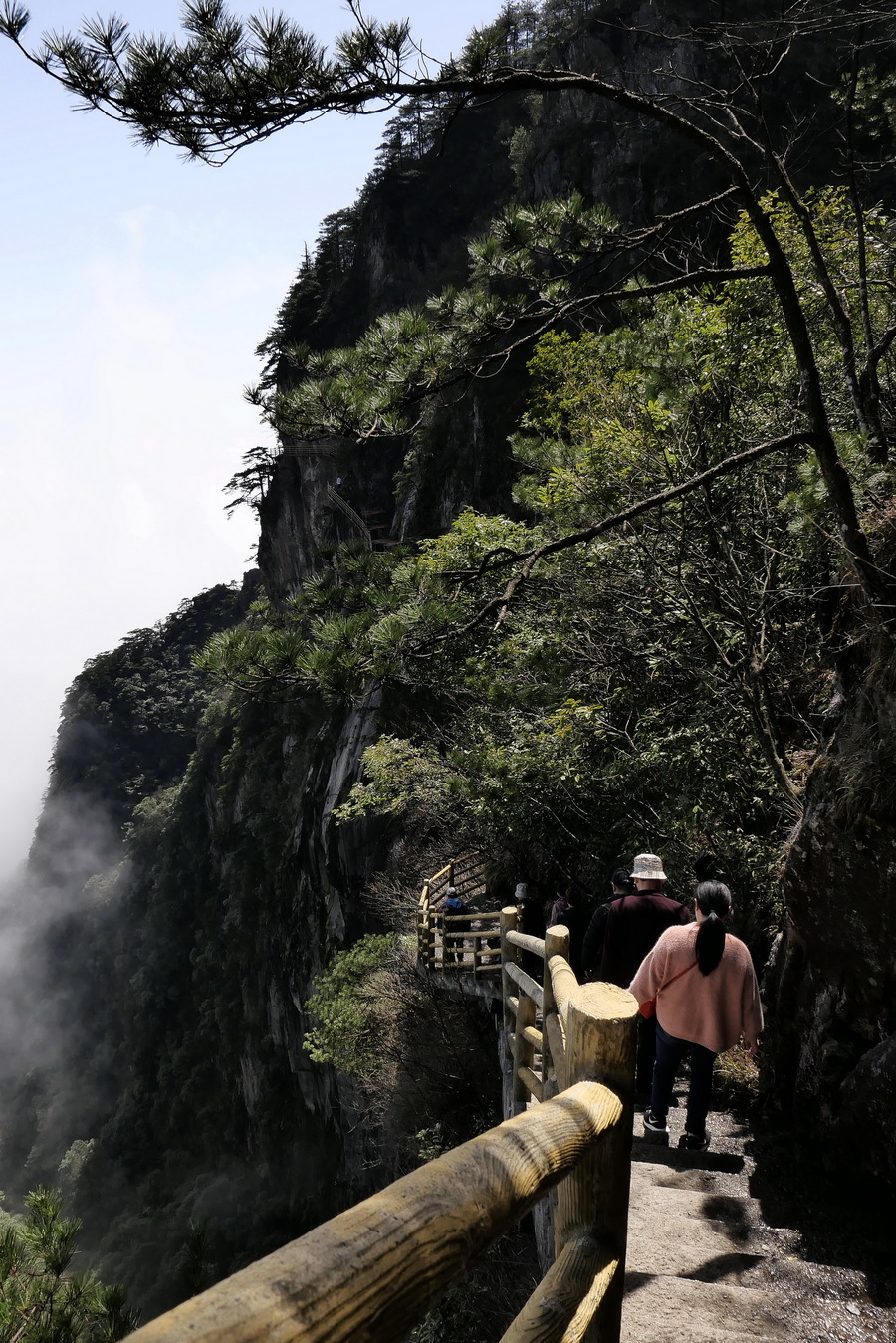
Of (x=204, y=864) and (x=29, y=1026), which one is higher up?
(x=204, y=864)

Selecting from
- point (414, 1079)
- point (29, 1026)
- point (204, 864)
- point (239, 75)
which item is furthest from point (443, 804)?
point (29, 1026)

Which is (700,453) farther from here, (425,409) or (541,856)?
(541,856)

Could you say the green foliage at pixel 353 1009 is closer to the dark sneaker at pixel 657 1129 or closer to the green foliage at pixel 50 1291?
the green foliage at pixel 50 1291

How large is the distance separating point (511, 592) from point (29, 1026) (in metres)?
57.2

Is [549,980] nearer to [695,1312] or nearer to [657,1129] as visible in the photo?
[695,1312]

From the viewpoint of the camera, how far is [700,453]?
7020 millimetres

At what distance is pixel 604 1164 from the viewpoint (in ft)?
4.47

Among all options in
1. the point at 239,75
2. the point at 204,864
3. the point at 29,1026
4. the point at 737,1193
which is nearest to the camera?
the point at 239,75

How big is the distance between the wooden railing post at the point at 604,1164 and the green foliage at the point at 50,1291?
517cm

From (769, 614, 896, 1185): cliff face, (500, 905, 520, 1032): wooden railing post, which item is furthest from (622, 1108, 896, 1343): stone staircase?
(500, 905, 520, 1032): wooden railing post

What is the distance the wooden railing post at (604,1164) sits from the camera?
53.3 inches

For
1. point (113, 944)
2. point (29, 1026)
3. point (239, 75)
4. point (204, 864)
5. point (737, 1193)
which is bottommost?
point (29, 1026)

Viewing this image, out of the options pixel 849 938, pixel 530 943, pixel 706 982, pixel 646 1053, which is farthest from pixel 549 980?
pixel 646 1053

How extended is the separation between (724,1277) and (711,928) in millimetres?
1312
